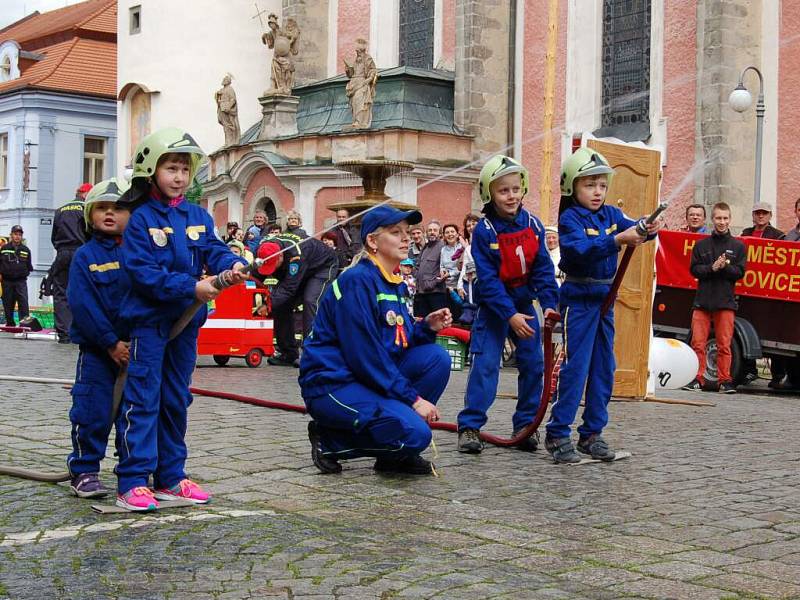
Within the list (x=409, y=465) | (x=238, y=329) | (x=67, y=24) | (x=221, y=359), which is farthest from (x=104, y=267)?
(x=67, y=24)

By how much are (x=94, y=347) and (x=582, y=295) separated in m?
2.96

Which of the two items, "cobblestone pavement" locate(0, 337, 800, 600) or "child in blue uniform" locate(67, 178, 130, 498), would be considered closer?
"cobblestone pavement" locate(0, 337, 800, 600)

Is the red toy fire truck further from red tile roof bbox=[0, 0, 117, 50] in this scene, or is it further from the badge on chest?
red tile roof bbox=[0, 0, 117, 50]

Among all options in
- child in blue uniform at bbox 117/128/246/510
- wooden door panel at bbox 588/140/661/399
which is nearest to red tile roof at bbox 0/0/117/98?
wooden door panel at bbox 588/140/661/399

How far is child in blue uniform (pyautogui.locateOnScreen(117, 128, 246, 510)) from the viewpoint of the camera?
625 centimetres

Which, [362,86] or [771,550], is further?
Result: [362,86]

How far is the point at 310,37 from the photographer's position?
3706cm

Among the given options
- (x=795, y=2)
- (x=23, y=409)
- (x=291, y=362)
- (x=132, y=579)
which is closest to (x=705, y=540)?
(x=132, y=579)

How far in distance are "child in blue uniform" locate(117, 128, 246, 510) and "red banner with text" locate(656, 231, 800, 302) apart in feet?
30.5

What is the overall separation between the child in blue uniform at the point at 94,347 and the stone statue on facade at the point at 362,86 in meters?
23.4

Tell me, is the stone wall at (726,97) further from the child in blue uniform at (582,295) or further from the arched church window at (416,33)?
the child in blue uniform at (582,295)

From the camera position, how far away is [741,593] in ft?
15.8

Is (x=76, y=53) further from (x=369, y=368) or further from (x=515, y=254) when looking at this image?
(x=369, y=368)

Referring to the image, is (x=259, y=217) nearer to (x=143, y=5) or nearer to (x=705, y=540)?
(x=705, y=540)
